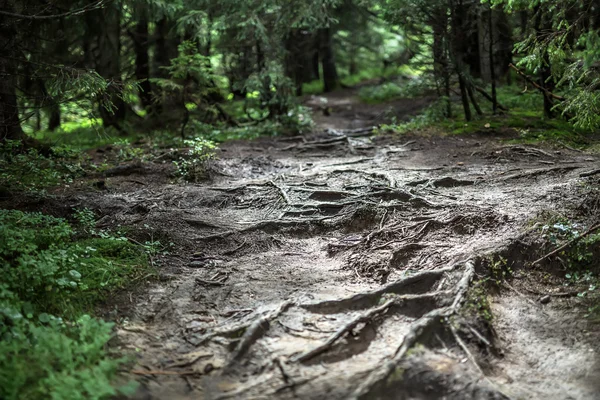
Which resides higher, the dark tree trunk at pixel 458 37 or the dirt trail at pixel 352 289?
the dark tree trunk at pixel 458 37

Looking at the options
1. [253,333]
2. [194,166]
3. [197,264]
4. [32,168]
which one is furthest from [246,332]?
[32,168]

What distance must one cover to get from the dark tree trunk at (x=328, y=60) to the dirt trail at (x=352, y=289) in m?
15.3

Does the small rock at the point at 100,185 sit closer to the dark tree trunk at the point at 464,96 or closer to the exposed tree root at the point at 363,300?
the exposed tree root at the point at 363,300

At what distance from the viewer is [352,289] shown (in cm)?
607

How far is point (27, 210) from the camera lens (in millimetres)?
8039

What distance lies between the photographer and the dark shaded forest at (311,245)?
456cm

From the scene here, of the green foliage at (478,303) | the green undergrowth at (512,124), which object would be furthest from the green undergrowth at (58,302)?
the green undergrowth at (512,124)

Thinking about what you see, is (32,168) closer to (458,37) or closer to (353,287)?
(353,287)

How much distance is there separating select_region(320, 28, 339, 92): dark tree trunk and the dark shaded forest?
10.6 metres

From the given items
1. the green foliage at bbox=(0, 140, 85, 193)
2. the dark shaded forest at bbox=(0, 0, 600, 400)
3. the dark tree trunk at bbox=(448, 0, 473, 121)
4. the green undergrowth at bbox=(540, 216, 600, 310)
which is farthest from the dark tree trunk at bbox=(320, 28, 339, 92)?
the green undergrowth at bbox=(540, 216, 600, 310)

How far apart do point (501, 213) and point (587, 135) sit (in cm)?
589

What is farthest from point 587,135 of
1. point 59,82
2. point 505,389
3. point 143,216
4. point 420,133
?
point 59,82

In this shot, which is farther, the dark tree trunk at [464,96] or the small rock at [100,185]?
the dark tree trunk at [464,96]

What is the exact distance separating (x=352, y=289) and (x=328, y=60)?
68.1 ft
